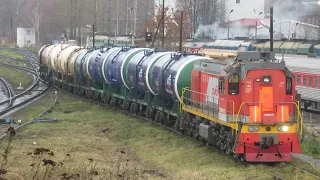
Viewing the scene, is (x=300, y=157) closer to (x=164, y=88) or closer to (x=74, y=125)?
(x=164, y=88)

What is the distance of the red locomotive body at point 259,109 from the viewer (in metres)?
18.1

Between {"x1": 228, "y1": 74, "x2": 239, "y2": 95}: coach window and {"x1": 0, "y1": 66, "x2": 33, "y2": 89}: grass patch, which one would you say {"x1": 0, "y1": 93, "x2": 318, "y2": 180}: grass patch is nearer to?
{"x1": 228, "y1": 74, "x2": 239, "y2": 95}: coach window

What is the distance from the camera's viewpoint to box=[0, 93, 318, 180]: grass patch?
1706 cm

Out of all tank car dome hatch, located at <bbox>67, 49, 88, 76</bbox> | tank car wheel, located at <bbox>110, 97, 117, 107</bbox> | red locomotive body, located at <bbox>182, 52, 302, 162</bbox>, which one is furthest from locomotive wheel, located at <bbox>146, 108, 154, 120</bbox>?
tank car dome hatch, located at <bbox>67, 49, 88, 76</bbox>

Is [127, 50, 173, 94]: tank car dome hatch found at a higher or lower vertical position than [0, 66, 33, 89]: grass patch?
higher

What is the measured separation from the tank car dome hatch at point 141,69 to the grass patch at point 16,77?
865 inches

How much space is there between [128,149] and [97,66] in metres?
14.7

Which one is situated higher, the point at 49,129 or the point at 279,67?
the point at 279,67

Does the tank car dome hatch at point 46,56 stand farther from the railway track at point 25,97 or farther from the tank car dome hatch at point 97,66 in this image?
the tank car dome hatch at point 97,66

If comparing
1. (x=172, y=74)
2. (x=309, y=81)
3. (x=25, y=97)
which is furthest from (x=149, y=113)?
(x=25, y=97)

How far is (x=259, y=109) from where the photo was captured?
18344 millimetres

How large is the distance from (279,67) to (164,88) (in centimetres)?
844

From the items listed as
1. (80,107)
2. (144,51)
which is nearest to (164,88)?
(144,51)

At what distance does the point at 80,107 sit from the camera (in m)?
35.9
